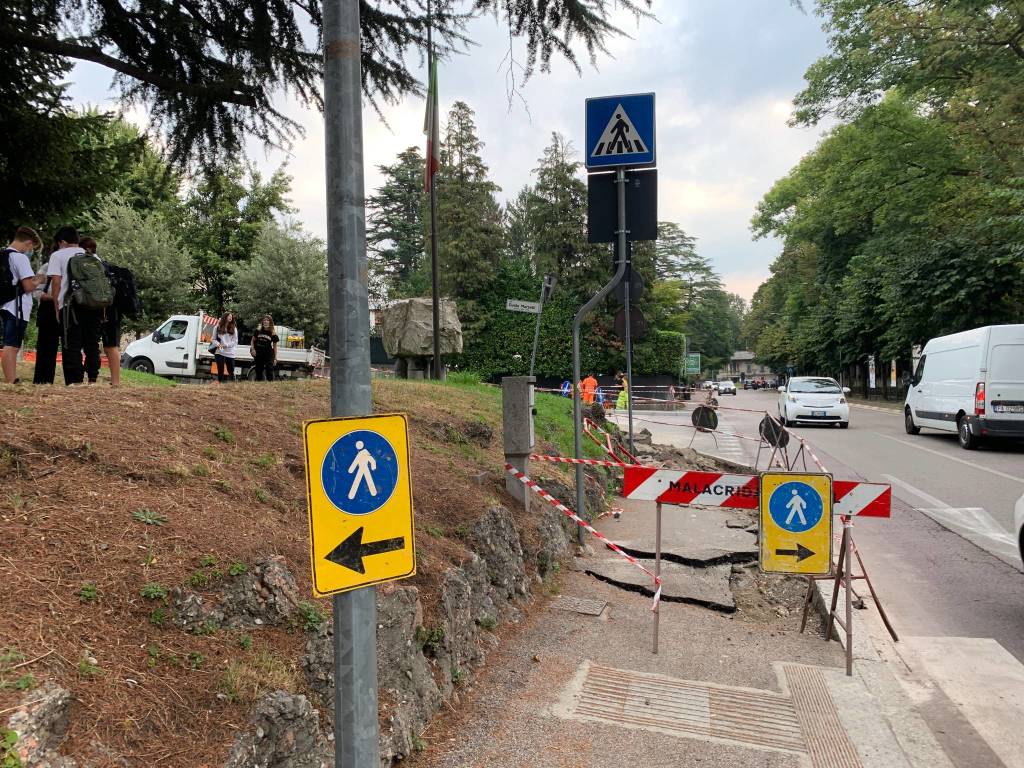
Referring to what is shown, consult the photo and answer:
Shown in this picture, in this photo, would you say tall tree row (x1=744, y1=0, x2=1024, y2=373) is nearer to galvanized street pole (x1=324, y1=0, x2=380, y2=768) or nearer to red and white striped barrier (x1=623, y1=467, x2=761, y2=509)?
red and white striped barrier (x1=623, y1=467, x2=761, y2=509)

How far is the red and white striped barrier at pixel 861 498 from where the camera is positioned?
4.75 m

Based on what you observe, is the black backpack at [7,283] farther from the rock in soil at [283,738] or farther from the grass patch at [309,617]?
the rock in soil at [283,738]

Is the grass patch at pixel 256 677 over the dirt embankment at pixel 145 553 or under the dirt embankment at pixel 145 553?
under

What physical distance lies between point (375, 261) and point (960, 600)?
51.1 m

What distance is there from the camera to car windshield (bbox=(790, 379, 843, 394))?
21547mm

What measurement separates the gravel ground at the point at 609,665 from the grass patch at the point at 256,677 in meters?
0.77

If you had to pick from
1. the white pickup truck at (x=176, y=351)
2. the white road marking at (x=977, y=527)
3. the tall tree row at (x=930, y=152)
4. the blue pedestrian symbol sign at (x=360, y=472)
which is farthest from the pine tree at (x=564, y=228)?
the blue pedestrian symbol sign at (x=360, y=472)

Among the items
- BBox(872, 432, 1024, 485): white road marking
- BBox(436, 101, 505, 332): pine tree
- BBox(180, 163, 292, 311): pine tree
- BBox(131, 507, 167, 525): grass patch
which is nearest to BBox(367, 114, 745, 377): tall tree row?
BBox(436, 101, 505, 332): pine tree

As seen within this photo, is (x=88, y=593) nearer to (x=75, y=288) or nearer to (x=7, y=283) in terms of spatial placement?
(x=75, y=288)

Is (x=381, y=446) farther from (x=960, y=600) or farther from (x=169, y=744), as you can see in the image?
(x=960, y=600)

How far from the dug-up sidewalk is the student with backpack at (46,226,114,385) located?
502 cm

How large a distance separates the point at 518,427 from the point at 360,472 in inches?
161

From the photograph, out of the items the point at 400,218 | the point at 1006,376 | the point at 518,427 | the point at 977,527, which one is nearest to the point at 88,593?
the point at 518,427

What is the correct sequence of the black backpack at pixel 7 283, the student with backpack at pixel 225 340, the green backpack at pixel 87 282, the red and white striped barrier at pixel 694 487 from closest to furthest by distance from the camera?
the red and white striped barrier at pixel 694 487 → the black backpack at pixel 7 283 → the green backpack at pixel 87 282 → the student with backpack at pixel 225 340
